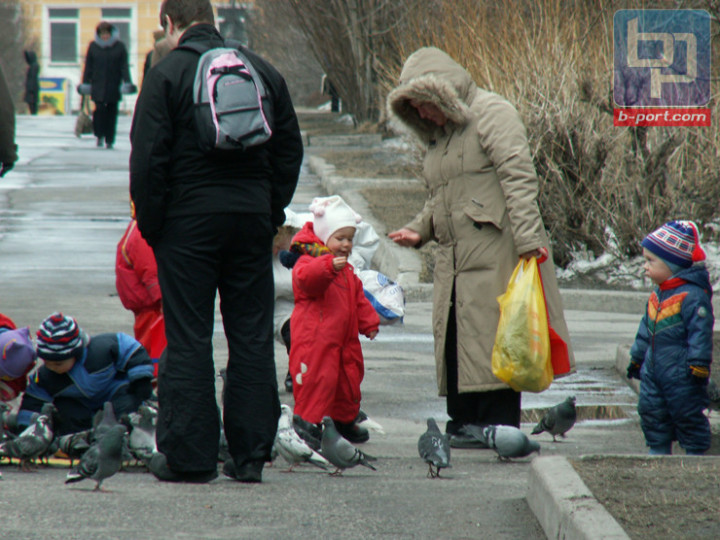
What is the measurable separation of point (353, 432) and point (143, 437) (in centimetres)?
130

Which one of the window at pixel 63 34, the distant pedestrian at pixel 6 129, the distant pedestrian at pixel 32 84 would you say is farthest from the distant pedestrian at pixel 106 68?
the window at pixel 63 34

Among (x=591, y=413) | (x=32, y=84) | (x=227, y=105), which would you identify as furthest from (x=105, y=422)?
(x=32, y=84)

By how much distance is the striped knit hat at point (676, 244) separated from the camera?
230 inches

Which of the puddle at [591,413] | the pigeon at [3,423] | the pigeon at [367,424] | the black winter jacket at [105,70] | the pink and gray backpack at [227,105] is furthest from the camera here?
the black winter jacket at [105,70]

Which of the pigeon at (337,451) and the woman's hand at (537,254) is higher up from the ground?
the woman's hand at (537,254)

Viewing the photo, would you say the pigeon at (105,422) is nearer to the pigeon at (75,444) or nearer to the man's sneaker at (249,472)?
the pigeon at (75,444)

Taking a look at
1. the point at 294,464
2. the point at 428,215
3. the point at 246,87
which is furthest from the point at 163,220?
the point at 428,215

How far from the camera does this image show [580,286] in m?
11.2

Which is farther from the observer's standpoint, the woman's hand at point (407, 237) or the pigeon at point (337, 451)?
the woman's hand at point (407, 237)

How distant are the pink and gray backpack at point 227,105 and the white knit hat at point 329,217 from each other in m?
1.37

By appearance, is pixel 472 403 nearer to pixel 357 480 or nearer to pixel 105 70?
pixel 357 480

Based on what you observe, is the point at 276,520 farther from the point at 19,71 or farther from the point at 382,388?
the point at 19,71

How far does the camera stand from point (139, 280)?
6680 mm

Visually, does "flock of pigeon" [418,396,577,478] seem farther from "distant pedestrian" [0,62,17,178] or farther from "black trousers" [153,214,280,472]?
"distant pedestrian" [0,62,17,178]
